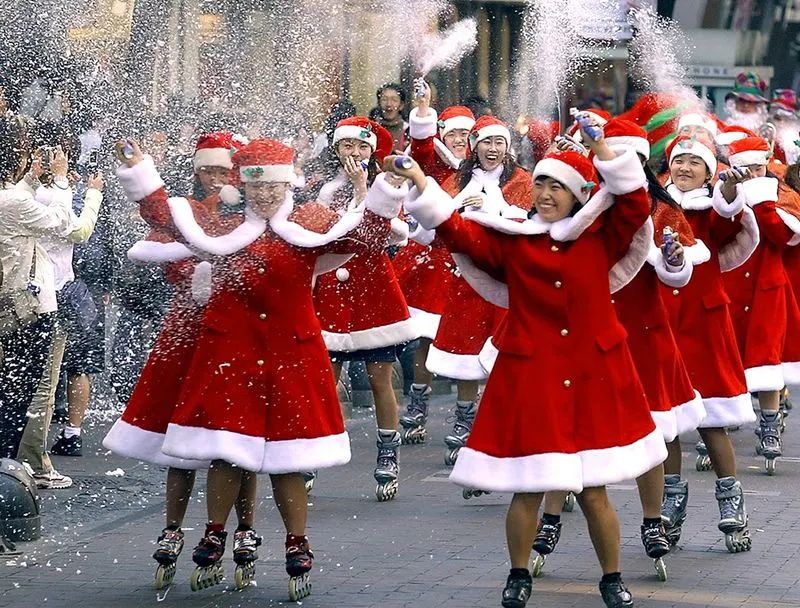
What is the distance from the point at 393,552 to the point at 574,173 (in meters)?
2.35

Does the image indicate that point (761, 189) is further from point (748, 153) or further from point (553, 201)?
point (553, 201)

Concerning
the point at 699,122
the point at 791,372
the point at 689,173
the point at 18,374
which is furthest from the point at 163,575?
the point at 791,372

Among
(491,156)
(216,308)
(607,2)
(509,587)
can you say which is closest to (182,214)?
(216,308)

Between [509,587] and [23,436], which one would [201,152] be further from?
[23,436]

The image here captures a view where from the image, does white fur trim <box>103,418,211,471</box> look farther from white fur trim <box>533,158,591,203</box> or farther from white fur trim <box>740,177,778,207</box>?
white fur trim <box>740,177,778,207</box>

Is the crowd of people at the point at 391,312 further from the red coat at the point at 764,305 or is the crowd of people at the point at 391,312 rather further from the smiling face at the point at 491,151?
the smiling face at the point at 491,151

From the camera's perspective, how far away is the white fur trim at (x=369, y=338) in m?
10.3

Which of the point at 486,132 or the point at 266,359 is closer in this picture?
the point at 266,359

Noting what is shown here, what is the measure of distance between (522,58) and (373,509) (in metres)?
9.11

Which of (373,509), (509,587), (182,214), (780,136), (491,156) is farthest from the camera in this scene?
(780,136)

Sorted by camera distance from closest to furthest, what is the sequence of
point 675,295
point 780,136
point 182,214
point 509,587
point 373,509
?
point 509,587
point 182,214
point 675,295
point 373,509
point 780,136

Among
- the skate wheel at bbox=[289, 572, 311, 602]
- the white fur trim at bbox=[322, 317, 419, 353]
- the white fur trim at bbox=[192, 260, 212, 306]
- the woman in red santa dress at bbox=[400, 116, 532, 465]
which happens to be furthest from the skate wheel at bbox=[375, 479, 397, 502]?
the white fur trim at bbox=[192, 260, 212, 306]

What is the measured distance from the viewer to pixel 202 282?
752 cm

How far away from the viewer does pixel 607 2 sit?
17609 millimetres
